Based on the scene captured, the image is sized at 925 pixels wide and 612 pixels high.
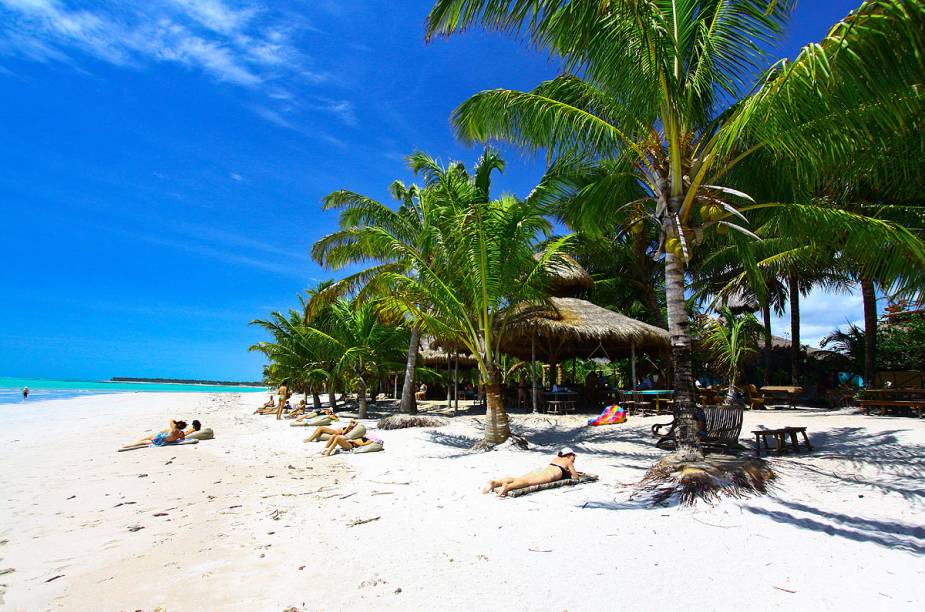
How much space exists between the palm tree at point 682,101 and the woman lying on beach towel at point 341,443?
5.11 metres

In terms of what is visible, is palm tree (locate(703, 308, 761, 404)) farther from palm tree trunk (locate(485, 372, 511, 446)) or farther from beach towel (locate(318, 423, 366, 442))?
beach towel (locate(318, 423, 366, 442))

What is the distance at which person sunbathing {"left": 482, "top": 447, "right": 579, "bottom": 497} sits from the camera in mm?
4793

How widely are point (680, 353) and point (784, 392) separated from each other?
981 centimetres

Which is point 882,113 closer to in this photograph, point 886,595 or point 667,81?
point 667,81

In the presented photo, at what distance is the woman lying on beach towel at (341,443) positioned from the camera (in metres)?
8.14

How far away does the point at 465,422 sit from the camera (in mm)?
12016

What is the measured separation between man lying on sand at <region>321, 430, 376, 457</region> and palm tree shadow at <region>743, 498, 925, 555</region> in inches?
233

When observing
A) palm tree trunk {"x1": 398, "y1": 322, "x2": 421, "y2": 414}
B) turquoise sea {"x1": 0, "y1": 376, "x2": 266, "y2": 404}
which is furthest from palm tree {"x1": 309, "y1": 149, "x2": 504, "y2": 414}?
turquoise sea {"x1": 0, "y1": 376, "x2": 266, "y2": 404}

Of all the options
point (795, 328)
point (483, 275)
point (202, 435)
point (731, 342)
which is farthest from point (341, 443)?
point (795, 328)

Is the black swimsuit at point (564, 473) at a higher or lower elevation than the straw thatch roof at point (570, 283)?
lower

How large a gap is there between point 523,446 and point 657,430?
3056mm

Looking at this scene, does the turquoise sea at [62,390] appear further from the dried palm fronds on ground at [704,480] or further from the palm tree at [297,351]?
the dried palm fronds on ground at [704,480]

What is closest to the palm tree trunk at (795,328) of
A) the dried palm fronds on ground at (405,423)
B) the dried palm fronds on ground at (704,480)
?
the dried palm fronds on ground at (405,423)

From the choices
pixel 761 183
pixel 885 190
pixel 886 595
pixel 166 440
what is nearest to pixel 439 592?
pixel 886 595
